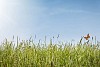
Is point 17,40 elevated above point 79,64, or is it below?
above

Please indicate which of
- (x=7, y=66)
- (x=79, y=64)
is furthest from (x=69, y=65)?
(x=7, y=66)

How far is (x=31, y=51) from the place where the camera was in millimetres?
7113

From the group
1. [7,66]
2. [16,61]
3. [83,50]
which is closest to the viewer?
[7,66]

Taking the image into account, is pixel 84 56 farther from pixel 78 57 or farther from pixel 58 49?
pixel 58 49

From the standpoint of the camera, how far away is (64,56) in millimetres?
6859

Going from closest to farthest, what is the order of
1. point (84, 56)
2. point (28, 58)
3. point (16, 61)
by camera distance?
point (16, 61), point (28, 58), point (84, 56)

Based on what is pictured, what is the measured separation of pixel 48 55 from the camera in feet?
21.3

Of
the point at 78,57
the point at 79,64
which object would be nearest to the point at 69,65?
the point at 79,64

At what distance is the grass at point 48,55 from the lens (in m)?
6.15

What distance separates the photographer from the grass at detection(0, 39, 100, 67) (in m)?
6.15

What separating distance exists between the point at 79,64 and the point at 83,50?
145cm

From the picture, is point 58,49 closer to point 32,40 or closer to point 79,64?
point 32,40

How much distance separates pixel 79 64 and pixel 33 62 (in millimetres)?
1019

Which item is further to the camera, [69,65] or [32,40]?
[32,40]
